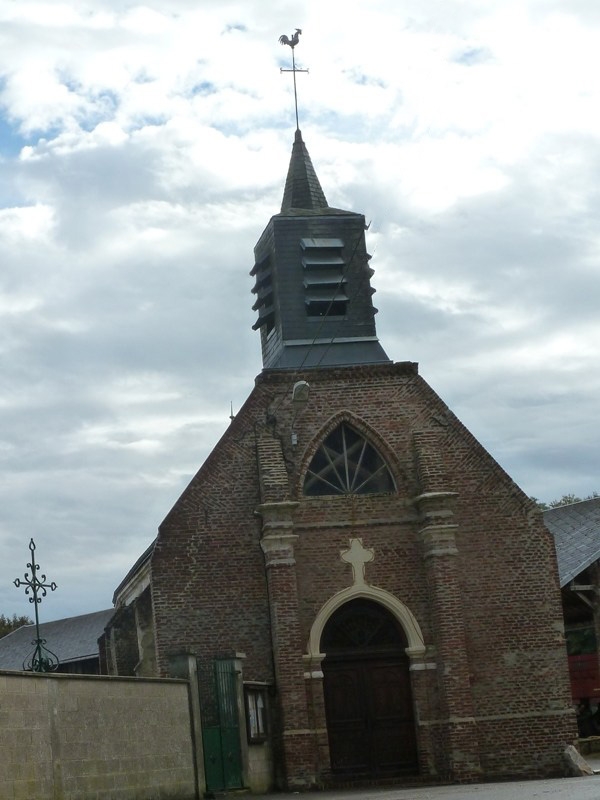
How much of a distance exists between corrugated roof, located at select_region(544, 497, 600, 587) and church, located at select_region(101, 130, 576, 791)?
8117 mm

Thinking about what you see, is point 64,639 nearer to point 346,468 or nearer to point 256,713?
point 346,468

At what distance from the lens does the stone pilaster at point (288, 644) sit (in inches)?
858

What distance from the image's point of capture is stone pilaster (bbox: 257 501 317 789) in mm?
21797

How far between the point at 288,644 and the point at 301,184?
1032 centimetres

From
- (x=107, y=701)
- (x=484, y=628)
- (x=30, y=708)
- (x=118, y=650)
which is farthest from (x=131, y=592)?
(x=30, y=708)

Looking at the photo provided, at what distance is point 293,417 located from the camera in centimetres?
2403

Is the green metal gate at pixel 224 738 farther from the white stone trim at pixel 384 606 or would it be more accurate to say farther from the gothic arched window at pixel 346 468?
the gothic arched window at pixel 346 468

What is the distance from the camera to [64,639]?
4906 centimetres

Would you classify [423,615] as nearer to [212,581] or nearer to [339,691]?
[339,691]

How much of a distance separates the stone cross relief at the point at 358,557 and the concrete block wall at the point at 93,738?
4.93 m

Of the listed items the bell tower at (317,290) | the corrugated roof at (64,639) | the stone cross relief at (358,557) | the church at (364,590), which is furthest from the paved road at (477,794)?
the corrugated roof at (64,639)

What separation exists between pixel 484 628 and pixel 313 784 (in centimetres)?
414

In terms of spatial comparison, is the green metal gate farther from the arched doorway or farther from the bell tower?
the bell tower

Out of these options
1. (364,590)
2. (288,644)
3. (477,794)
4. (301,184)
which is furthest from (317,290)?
(477,794)
